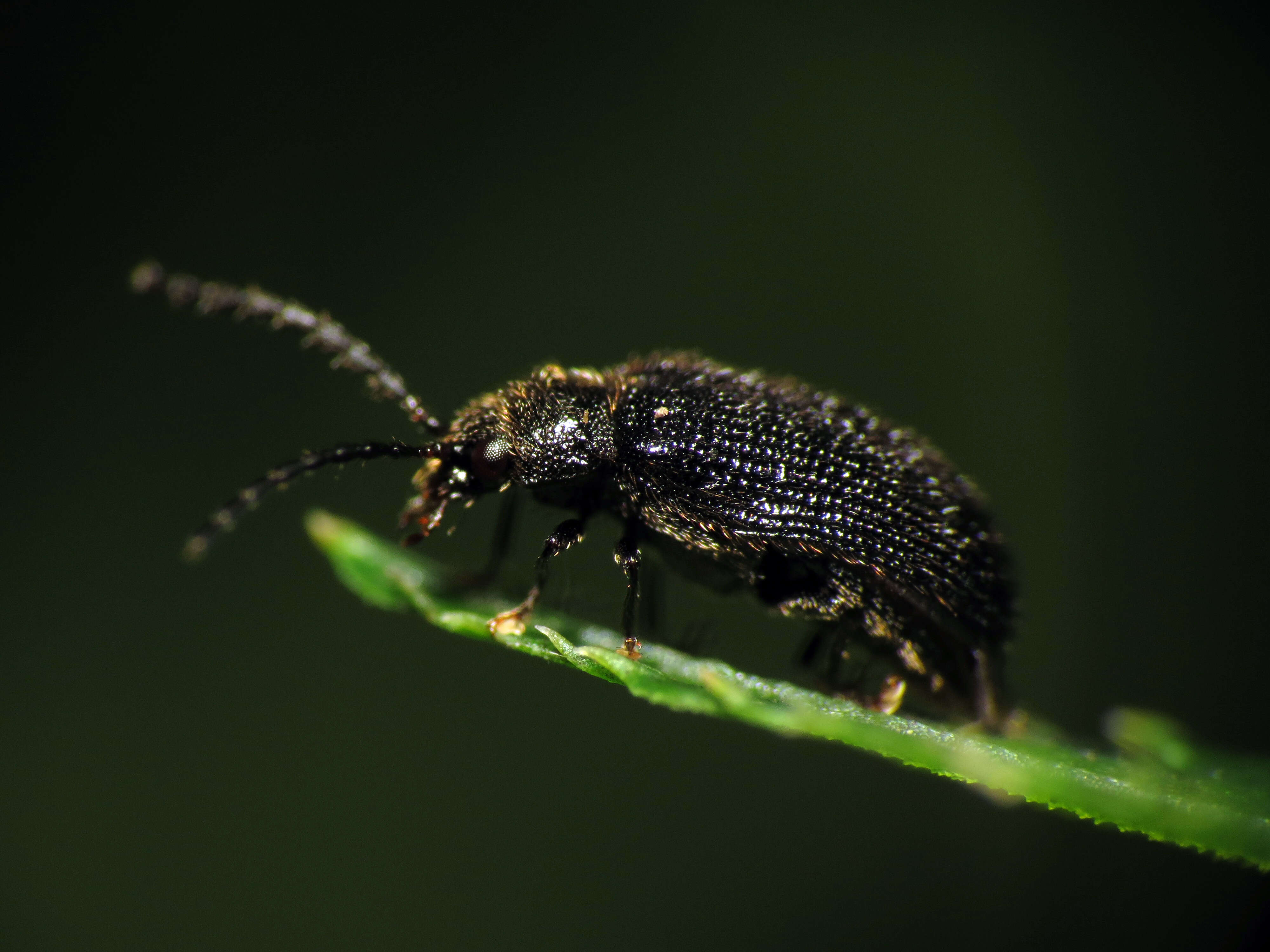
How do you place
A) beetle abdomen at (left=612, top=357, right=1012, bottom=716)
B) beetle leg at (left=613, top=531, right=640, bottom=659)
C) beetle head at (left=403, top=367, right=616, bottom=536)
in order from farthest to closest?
beetle head at (left=403, top=367, right=616, bottom=536)
beetle abdomen at (left=612, top=357, right=1012, bottom=716)
beetle leg at (left=613, top=531, right=640, bottom=659)

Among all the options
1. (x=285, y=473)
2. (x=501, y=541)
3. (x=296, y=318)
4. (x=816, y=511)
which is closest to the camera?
(x=285, y=473)

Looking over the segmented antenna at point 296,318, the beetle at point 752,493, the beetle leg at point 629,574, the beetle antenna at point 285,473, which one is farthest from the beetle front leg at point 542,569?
the segmented antenna at point 296,318

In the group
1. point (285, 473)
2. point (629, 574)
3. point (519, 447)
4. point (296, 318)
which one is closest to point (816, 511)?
point (629, 574)

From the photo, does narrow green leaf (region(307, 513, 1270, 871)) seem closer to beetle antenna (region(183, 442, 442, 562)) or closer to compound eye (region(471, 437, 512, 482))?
beetle antenna (region(183, 442, 442, 562))

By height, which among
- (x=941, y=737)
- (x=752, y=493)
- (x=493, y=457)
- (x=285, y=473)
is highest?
(x=752, y=493)

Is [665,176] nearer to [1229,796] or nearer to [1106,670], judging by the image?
[1106,670]

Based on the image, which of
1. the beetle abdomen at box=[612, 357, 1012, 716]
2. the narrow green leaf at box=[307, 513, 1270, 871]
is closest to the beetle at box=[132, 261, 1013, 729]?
the beetle abdomen at box=[612, 357, 1012, 716]

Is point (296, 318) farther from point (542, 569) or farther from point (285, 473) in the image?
point (542, 569)
